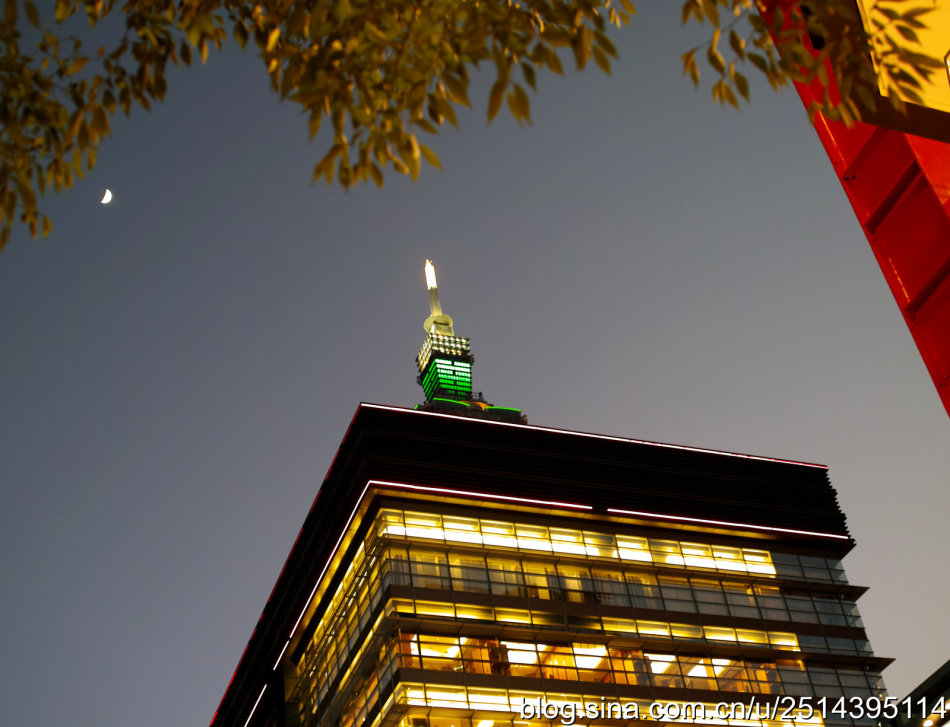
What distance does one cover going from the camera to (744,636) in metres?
66.4

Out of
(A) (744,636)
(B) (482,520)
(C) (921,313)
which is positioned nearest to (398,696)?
(B) (482,520)

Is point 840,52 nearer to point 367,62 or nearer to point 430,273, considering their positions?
point 367,62

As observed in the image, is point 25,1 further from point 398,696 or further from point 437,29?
point 398,696

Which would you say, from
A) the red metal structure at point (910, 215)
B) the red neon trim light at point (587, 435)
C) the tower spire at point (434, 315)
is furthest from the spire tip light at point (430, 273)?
the red metal structure at point (910, 215)

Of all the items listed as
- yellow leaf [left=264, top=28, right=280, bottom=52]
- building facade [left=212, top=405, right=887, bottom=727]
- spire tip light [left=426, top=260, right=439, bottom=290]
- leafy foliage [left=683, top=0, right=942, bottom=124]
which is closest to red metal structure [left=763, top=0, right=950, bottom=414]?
leafy foliage [left=683, top=0, right=942, bottom=124]

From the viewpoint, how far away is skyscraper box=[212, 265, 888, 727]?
58.4 m

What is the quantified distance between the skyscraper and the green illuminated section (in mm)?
39612

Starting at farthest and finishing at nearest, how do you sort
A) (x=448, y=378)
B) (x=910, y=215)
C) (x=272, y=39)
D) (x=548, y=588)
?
1. (x=448, y=378)
2. (x=548, y=588)
3. (x=910, y=215)
4. (x=272, y=39)

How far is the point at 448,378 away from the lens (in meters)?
112

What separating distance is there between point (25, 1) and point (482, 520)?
59.7 meters

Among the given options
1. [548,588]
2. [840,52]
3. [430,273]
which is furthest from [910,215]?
[430,273]

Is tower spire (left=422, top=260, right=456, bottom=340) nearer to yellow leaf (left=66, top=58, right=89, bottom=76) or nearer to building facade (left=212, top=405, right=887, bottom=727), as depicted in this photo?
building facade (left=212, top=405, right=887, bottom=727)

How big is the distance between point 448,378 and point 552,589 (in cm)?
5021

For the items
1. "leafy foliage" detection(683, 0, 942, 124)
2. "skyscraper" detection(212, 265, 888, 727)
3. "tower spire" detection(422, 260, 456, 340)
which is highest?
"tower spire" detection(422, 260, 456, 340)
